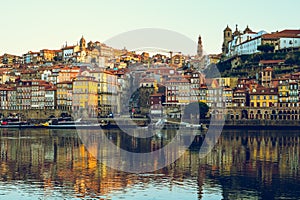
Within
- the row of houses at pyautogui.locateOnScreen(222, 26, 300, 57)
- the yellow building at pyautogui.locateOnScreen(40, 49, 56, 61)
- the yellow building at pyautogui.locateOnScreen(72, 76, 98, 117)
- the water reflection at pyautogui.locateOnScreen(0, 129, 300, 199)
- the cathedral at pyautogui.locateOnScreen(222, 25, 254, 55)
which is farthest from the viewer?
the yellow building at pyautogui.locateOnScreen(40, 49, 56, 61)

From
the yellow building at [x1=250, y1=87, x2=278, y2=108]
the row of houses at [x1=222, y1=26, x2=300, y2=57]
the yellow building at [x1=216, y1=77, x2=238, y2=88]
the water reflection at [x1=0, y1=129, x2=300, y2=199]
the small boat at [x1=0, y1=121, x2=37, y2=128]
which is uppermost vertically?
the row of houses at [x1=222, y1=26, x2=300, y2=57]

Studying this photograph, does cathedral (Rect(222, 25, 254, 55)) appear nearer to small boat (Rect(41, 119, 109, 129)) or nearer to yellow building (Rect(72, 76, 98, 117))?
yellow building (Rect(72, 76, 98, 117))

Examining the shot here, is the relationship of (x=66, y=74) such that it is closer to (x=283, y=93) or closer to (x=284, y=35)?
(x=283, y=93)

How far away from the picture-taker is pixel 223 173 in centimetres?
2559

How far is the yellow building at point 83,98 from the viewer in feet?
244

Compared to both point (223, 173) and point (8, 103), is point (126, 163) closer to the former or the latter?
point (223, 173)

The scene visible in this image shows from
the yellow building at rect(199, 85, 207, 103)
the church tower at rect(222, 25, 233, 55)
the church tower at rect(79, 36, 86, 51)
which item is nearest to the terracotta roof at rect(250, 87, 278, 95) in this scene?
the yellow building at rect(199, 85, 207, 103)

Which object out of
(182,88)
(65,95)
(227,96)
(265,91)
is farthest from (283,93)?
(65,95)

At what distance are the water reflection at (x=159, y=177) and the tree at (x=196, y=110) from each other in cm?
3076

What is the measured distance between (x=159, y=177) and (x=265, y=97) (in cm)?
4623

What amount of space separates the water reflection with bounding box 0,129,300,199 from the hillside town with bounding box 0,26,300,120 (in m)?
32.7

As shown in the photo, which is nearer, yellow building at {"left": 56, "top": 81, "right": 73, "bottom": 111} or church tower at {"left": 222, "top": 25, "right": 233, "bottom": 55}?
yellow building at {"left": 56, "top": 81, "right": 73, "bottom": 111}

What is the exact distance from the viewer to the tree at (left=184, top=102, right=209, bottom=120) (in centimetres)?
6744

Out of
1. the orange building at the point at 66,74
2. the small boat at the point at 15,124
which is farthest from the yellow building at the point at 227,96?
the orange building at the point at 66,74
